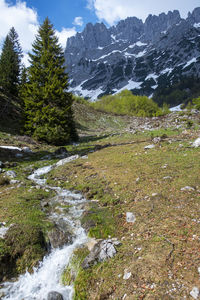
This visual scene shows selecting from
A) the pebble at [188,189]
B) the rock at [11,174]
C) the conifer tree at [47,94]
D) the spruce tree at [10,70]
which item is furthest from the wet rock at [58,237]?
the spruce tree at [10,70]

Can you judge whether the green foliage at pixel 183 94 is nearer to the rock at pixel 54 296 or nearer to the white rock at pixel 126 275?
the white rock at pixel 126 275

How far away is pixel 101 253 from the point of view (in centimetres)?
486

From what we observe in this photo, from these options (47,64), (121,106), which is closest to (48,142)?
(47,64)

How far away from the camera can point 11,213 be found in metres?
6.56

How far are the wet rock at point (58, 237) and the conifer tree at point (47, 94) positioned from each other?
52.1 feet

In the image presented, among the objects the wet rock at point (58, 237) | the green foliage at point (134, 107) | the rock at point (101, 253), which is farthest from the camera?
the green foliage at point (134, 107)

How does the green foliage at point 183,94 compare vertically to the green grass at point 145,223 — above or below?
above

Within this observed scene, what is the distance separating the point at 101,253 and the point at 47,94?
19.8 meters

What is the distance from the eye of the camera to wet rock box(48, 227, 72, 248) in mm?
5664

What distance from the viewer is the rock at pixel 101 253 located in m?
4.76

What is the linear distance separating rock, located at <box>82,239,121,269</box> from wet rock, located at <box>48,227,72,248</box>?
3.57 feet

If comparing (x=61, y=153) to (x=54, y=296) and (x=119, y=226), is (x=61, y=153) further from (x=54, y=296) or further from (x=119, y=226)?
(x=54, y=296)

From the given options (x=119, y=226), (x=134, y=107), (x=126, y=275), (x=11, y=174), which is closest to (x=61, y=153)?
(x=11, y=174)

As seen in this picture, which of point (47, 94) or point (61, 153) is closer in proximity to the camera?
point (61, 153)
